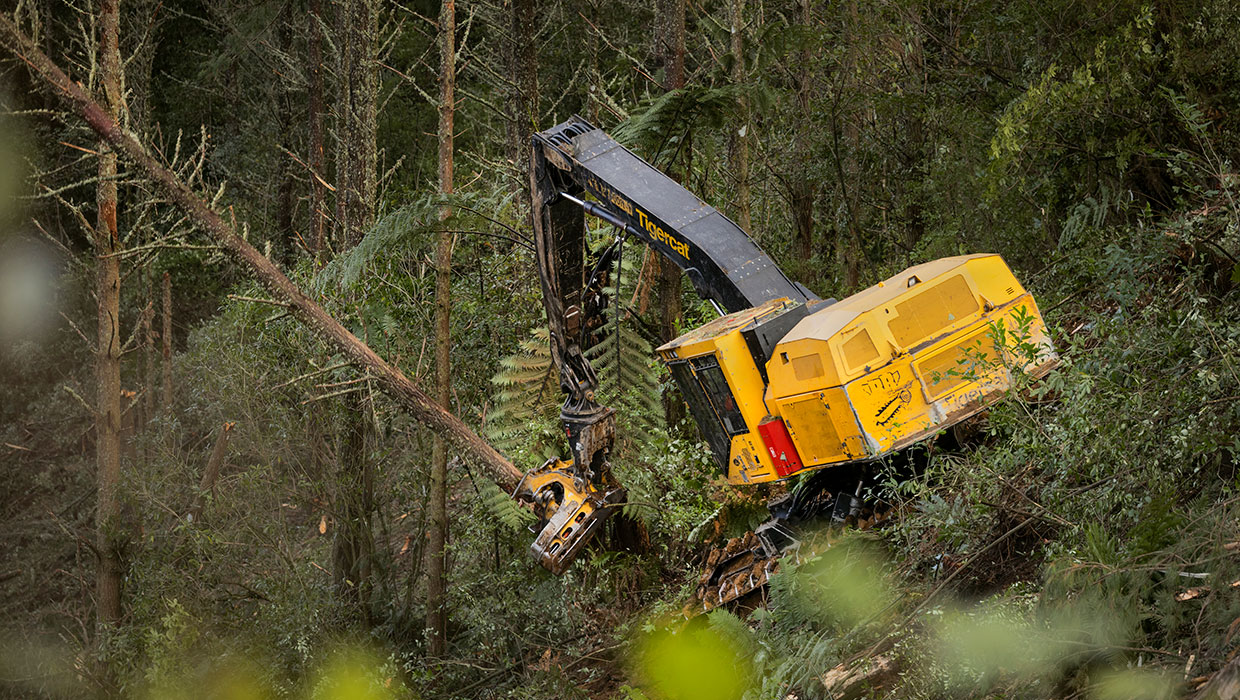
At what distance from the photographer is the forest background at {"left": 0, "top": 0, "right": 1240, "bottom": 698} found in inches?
229

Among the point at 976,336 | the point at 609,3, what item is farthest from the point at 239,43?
the point at 976,336

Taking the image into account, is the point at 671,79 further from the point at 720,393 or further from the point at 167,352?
the point at 167,352

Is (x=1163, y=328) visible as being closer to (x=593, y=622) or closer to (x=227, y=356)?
(x=593, y=622)

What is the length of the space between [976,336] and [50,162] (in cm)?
2291

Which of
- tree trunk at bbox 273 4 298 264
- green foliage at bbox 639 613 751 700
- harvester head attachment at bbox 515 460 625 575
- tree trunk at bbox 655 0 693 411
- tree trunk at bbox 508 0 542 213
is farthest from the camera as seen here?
tree trunk at bbox 273 4 298 264

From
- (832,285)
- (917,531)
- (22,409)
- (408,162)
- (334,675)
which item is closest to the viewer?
(917,531)

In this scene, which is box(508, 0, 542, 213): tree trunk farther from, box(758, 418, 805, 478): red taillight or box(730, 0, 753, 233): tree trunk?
box(758, 418, 805, 478): red taillight

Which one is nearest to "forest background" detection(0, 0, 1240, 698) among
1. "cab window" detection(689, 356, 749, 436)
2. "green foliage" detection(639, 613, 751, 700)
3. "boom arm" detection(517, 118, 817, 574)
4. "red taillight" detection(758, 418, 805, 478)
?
"green foliage" detection(639, 613, 751, 700)

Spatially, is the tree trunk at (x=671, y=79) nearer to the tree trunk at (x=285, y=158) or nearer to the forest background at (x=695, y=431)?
the forest background at (x=695, y=431)

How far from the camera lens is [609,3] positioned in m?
23.8

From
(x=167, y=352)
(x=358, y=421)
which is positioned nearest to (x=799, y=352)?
(x=358, y=421)

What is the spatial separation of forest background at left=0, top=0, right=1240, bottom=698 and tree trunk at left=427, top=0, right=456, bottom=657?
0.04 m

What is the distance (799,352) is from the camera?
6465mm

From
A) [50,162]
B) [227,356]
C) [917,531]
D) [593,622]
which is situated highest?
[50,162]
